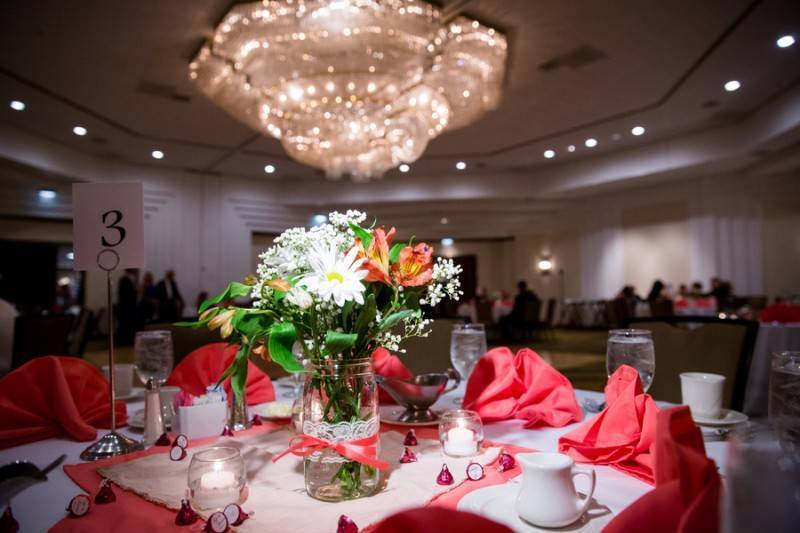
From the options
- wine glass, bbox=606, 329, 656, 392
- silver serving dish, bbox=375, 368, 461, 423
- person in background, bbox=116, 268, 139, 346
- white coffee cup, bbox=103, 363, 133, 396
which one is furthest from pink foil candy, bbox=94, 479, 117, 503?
person in background, bbox=116, 268, 139, 346

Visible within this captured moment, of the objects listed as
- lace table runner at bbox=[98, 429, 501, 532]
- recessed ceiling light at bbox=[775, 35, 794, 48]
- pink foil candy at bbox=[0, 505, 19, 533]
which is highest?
recessed ceiling light at bbox=[775, 35, 794, 48]

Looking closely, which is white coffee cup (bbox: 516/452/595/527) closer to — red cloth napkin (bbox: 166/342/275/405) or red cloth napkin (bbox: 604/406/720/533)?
red cloth napkin (bbox: 604/406/720/533)

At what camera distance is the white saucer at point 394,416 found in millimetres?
1208

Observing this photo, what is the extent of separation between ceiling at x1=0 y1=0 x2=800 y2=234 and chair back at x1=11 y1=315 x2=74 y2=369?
9.85 ft

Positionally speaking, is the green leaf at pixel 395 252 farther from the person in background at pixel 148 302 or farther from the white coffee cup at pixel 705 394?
the person in background at pixel 148 302

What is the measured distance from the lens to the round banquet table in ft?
2.39

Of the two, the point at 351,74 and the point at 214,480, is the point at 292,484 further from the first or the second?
the point at 351,74

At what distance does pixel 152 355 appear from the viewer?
1300mm

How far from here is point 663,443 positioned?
595 millimetres

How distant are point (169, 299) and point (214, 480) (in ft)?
32.8

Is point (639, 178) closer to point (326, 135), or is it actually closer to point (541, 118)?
point (541, 118)

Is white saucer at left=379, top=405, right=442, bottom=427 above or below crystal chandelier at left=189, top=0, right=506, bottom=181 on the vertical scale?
below

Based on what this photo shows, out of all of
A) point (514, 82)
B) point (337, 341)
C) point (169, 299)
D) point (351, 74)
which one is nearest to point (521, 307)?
point (514, 82)

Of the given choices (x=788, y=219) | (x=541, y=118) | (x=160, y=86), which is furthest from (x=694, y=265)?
(x=160, y=86)
